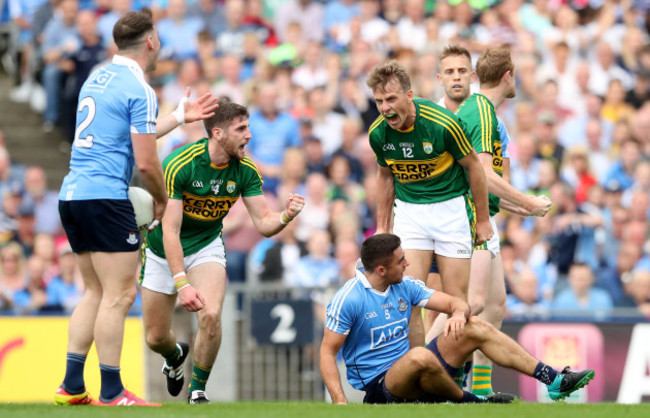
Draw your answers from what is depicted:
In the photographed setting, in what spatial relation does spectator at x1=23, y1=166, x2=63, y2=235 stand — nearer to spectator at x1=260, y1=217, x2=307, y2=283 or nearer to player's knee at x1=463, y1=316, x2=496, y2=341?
spectator at x1=260, y1=217, x2=307, y2=283

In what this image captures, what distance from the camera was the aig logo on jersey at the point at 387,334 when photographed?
360 inches

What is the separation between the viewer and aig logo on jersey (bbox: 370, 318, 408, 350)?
9148 mm

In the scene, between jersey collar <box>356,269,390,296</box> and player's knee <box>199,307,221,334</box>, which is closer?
jersey collar <box>356,269,390,296</box>

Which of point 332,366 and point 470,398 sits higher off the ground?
point 332,366

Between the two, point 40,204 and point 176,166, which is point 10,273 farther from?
point 176,166

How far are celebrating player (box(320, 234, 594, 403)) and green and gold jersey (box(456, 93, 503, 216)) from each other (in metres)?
1.15

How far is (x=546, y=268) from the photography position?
14.9m

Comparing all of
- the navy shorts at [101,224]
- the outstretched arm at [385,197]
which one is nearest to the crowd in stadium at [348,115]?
the outstretched arm at [385,197]

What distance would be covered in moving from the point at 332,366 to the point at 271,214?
1.40 metres

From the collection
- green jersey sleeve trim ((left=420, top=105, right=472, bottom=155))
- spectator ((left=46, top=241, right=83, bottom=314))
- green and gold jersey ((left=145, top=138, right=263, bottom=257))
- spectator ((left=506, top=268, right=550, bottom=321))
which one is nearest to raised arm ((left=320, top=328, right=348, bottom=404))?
green and gold jersey ((left=145, top=138, right=263, bottom=257))

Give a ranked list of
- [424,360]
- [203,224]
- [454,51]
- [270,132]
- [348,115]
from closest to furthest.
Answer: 1. [424,360]
2. [203,224]
3. [454,51]
4. [270,132]
5. [348,115]

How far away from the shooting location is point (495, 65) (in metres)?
9.88

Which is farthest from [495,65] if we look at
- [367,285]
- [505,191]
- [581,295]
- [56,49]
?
[56,49]

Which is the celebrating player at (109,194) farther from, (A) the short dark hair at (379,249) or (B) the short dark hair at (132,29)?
(A) the short dark hair at (379,249)
